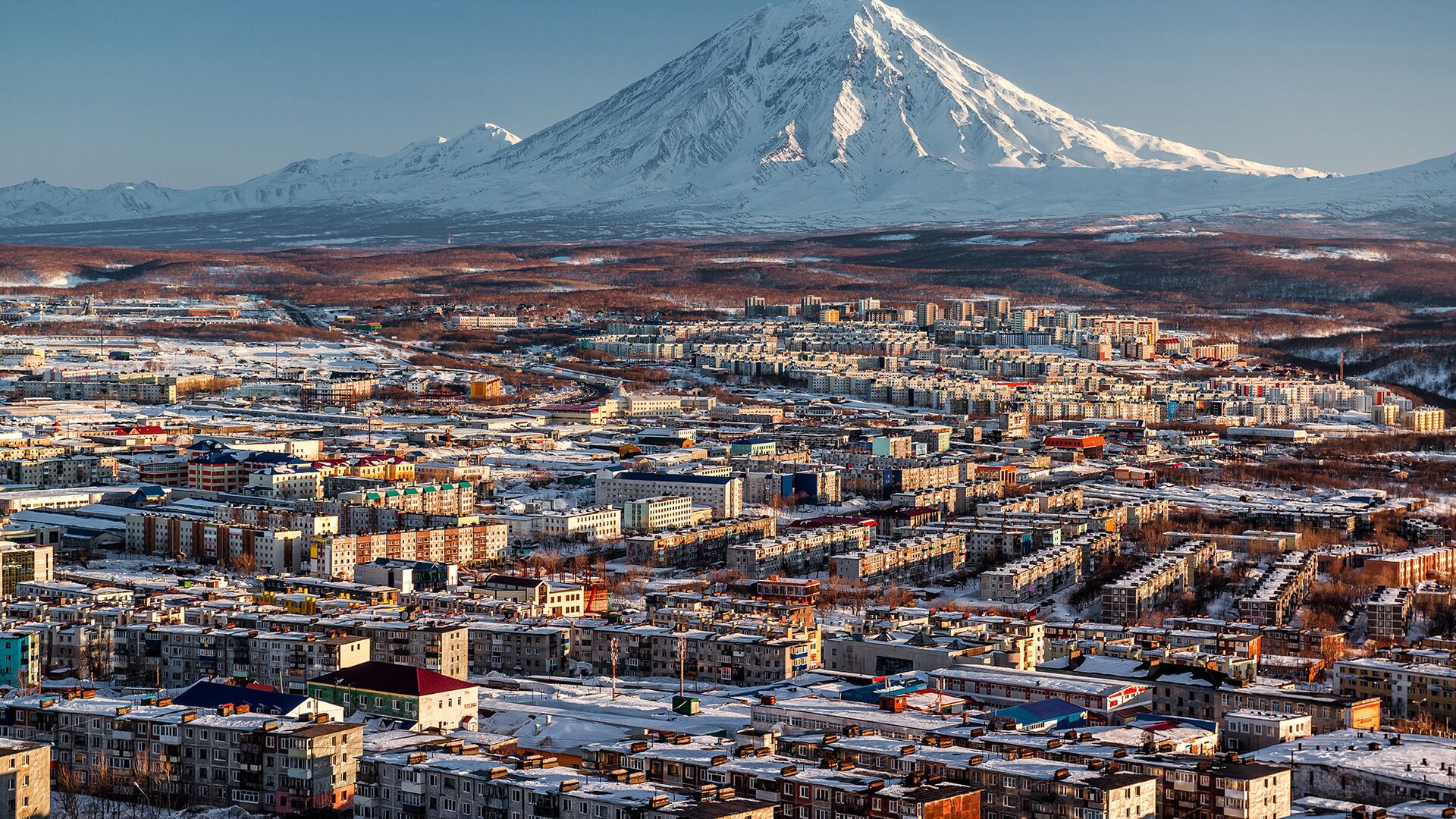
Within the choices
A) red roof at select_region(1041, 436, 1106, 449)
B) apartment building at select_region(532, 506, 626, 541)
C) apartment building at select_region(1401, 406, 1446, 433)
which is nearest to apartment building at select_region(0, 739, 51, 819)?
apartment building at select_region(532, 506, 626, 541)

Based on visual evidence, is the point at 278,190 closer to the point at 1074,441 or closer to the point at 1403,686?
the point at 1074,441

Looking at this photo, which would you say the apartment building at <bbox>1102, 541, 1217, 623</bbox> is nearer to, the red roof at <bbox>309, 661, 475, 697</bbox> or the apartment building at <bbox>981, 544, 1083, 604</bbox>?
the apartment building at <bbox>981, 544, 1083, 604</bbox>

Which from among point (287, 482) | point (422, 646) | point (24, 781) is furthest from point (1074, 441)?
point (24, 781)

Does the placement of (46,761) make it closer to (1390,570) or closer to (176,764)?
(176,764)

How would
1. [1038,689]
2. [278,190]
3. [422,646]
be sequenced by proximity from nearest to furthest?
1. [1038,689]
2. [422,646]
3. [278,190]

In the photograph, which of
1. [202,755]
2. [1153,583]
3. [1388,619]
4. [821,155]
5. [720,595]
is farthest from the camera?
[821,155]
